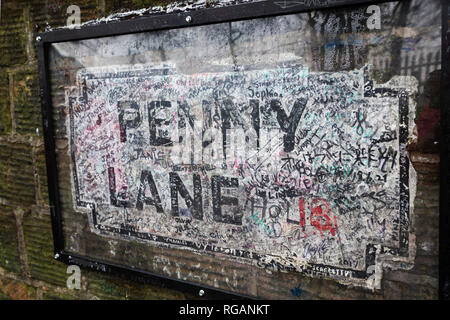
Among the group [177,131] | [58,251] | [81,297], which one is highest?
[177,131]

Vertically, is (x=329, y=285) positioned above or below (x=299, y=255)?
below

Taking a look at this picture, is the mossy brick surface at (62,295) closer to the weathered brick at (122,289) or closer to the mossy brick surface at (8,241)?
the weathered brick at (122,289)

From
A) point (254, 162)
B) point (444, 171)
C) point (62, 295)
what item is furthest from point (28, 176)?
point (444, 171)

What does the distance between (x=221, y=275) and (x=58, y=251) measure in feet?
3.16

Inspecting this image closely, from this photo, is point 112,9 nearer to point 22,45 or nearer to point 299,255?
point 22,45

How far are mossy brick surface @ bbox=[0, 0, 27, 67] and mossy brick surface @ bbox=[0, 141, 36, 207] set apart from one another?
459mm

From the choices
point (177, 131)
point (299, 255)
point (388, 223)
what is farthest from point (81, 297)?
point (388, 223)

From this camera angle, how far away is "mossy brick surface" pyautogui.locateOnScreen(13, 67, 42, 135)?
2.04 metres

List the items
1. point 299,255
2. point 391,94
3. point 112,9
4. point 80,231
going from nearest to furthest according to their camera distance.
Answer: point 391,94, point 299,255, point 112,9, point 80,231

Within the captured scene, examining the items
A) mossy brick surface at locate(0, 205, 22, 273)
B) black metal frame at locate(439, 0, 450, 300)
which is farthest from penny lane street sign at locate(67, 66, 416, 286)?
mossy brick surface at locate(0, 205, 22, 273)

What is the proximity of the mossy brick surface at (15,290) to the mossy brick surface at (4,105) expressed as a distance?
2.93 feet

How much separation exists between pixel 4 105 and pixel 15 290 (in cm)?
109

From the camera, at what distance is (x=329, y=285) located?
1453 millimetres

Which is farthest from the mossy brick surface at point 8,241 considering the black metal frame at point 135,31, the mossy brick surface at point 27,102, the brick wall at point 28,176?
the mossy brick surface at point 27,102
